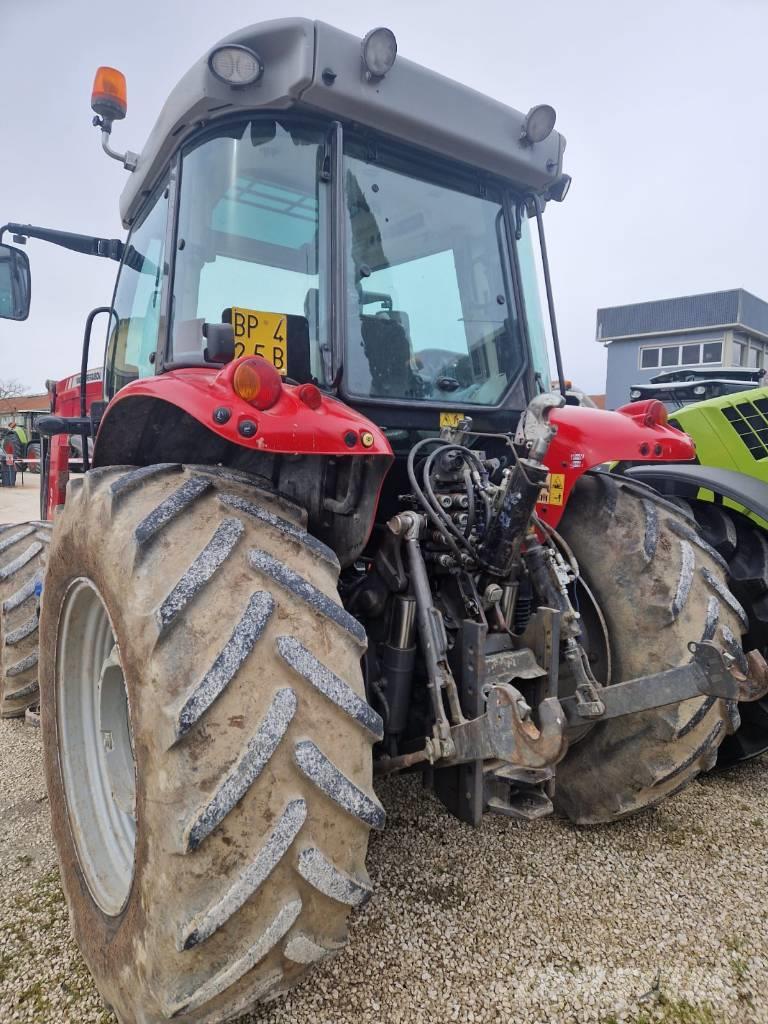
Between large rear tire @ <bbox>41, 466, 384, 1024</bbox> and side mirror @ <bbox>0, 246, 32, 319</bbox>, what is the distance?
198 centimetres

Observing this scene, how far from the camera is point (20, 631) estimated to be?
124 inches

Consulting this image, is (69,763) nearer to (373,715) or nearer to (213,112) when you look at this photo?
(373,715)

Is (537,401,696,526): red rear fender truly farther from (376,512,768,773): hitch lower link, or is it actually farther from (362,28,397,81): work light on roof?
(362,28,397,81): work light on roof

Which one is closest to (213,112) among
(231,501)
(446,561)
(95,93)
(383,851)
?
(95,93)

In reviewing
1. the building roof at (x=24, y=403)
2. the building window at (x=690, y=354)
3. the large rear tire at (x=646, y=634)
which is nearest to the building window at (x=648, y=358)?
the building window at (x=690, y=354)

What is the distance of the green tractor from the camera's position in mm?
2980

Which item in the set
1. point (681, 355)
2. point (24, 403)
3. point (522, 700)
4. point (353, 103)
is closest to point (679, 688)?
point (522, 700)

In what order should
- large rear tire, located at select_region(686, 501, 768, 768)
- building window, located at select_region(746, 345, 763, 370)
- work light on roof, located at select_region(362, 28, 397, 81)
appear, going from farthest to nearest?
building window, located at select_region(746, 345, 763, 370), large rear tire, located at select_region(686, 501, 768, 768), work light on roof, located at select_region(362, 28, 397, 81)

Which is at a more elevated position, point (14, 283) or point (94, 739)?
point (14, 283)

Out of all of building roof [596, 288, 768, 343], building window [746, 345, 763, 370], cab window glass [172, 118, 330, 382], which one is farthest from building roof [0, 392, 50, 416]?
cab window glass [172, 118, 330, 382]

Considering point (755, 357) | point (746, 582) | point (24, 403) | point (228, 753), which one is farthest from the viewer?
point (24, 403)

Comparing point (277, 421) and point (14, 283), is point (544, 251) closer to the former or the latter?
point (277, 421)

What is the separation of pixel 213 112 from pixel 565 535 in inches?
73.7

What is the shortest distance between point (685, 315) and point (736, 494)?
1222 inches
